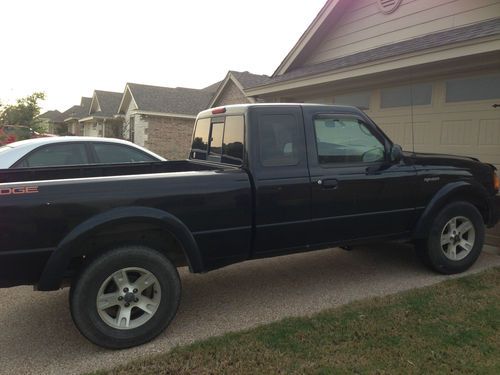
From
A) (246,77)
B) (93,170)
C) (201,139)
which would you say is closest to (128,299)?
(93,170)

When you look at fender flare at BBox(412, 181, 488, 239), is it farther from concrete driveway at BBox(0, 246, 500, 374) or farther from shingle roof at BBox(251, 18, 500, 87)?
shingle roof at BBox(251, 18, 500, 87)

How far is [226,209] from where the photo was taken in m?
3.62

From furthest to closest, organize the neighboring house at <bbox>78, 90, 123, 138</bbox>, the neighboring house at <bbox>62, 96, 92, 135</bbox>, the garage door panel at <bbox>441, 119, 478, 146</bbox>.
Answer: the neighboring house at <bbox>62, 96, 92, 135</bbox>
the neighboring house at <bbox>78, 90, 123, 138</bbox>
the garage door panel at <bbox>441, 119, 478, 146</bbox>

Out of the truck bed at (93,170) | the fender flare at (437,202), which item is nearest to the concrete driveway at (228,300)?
the fender flare at (437,202)

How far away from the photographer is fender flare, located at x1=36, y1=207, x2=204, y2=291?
120 inches

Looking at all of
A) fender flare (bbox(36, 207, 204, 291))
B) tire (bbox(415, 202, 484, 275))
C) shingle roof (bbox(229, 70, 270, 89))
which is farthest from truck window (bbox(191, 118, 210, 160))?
shingle roof (bbox(229, 70, 270, 89))

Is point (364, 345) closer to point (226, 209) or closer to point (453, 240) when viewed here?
point (226, 209)

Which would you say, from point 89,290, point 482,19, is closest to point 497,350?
point 89,290

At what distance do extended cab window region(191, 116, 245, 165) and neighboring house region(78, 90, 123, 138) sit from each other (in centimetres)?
2757

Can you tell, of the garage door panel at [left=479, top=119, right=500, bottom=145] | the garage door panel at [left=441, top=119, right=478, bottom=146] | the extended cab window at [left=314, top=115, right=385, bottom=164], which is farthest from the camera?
the garage door panel at [left=441, top=119, right=478, bottom=146]

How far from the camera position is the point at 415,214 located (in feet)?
15.3

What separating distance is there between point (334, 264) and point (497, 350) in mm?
2340

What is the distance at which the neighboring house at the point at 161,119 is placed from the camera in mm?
25234

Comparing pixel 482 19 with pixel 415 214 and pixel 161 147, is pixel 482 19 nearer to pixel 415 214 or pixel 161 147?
pixel 415 214
